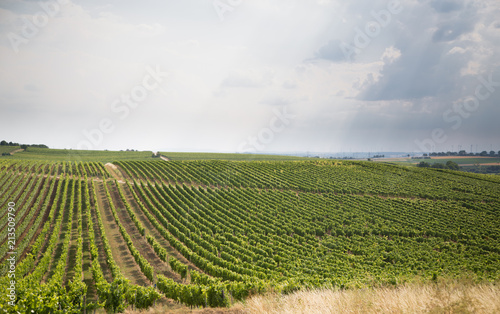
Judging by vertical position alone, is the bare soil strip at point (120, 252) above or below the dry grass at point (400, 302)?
below

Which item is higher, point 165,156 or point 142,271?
point 165,156

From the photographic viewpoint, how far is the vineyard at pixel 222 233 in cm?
1673

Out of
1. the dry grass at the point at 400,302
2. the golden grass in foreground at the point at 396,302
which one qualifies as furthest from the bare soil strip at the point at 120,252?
the dry grass at the point at 400,302

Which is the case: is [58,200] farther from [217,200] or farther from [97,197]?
[217,200]

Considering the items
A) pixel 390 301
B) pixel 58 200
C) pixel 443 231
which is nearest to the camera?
pixel 390 301

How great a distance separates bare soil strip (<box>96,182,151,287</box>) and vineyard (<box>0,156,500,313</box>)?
5.2 inches

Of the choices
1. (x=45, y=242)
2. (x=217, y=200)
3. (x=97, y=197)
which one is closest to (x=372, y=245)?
(x=217, y=200)

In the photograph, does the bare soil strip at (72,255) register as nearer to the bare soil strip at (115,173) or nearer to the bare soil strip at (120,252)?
the bare soil strip at (120,252)

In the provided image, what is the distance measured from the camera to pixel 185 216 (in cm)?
3722

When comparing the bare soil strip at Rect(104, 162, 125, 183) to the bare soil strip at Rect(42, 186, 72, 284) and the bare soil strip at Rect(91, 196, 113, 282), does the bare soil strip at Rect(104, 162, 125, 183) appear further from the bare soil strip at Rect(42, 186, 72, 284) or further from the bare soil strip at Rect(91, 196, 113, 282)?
the bare soil strip at Rect(91, 196, 113, 282)

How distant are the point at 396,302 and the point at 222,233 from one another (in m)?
25.1

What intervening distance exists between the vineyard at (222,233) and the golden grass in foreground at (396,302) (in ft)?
13.0

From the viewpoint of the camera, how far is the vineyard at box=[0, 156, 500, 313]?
16734 millimetres

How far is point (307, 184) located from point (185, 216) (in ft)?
85.6
